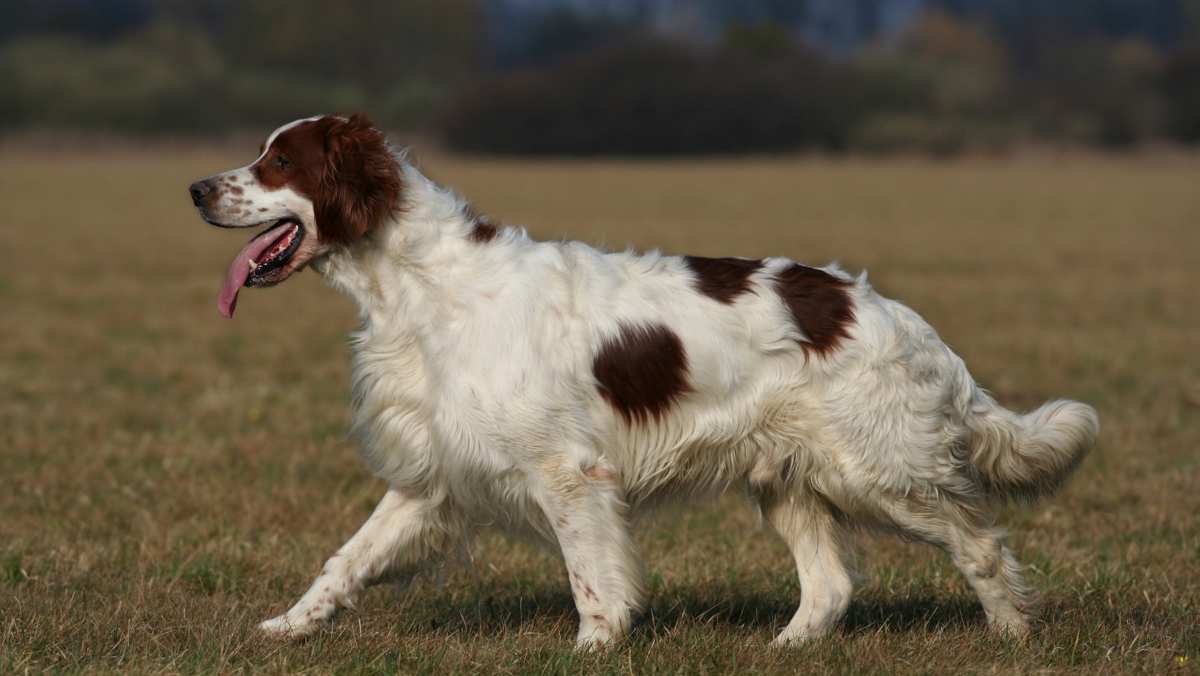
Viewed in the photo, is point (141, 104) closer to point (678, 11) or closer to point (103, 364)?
point (103, 364)

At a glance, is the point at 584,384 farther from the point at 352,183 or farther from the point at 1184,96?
the point at 1184,96

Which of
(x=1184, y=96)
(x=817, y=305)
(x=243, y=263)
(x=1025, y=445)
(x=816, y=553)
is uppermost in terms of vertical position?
(x=243, y=263)

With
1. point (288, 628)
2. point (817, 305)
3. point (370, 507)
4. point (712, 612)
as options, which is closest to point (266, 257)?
point (288, 628)

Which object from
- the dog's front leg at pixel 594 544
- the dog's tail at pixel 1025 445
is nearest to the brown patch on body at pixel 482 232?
the dog's front leg at pixel 594 544

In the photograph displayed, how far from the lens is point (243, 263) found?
5156 mm

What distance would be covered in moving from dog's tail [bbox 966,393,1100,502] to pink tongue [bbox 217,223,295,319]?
2290mm

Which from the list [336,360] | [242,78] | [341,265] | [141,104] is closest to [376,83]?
[242,78]

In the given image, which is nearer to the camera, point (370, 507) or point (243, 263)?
point (243, 263)

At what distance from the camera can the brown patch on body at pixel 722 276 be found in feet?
17.2

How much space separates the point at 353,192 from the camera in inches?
202

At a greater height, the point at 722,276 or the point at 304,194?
the point at 304,194

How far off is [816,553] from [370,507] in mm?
2802

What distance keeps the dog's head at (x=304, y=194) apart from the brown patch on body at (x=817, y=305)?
1272mm

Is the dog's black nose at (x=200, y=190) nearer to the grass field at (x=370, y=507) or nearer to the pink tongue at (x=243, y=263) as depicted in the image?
the pink tongue at (x=243, y=263)
